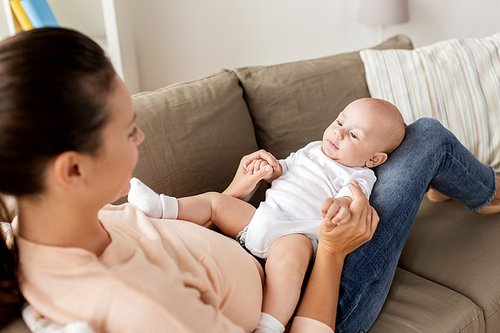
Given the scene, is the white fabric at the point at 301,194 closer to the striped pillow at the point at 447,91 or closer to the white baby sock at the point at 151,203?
the white baby sock at the point at 151,203

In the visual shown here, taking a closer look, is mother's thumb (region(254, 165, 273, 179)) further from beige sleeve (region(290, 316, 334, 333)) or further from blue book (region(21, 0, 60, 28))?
blue book (region(21, 0, 60, 28))

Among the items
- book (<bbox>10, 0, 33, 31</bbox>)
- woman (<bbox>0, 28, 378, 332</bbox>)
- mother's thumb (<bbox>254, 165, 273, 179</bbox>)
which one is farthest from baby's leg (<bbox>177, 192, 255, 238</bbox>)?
book (<bbox>10, 0, 33, 31</bbox>)

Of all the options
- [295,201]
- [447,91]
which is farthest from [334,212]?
[447,91]

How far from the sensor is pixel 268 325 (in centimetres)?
87

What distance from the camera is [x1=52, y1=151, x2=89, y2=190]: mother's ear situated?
1.98ft

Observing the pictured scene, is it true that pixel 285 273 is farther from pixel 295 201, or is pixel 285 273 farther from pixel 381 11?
pixel 381 11

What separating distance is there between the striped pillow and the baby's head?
1.75 feet

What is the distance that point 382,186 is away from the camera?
1.21 meters

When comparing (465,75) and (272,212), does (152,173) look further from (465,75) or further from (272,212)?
(465,75)

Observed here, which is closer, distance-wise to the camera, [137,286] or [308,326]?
[137,286]

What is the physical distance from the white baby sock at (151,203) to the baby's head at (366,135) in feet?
1.74

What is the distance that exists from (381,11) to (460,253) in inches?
73.5

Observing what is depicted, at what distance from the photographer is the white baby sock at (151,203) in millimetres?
1062

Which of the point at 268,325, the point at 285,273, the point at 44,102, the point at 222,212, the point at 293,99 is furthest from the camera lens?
the point at 293,99
